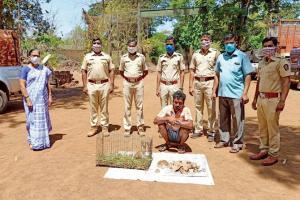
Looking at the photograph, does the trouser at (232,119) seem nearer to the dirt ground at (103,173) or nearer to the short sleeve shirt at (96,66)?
the dirt ground at (103,173)

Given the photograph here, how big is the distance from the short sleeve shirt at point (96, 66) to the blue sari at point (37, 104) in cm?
85

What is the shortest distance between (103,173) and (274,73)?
2.90 metres

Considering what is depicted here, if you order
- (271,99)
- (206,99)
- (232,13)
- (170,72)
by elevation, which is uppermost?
(232,13)

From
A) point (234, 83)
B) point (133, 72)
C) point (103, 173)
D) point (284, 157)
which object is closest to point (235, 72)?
point (234, 83)

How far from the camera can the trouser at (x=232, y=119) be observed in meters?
5.84

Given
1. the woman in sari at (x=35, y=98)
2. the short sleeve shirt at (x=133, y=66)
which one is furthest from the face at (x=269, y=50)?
the woman in sari at (x=35, y=98)

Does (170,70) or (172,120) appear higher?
(170,70)

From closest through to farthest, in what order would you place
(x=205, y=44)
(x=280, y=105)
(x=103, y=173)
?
(x=103, y=173)
(x=280, y=105)
(x=205, y=44)

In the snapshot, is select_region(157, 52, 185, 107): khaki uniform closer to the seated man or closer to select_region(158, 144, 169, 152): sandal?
the seated man

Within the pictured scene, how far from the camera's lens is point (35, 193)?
4297 millimetres

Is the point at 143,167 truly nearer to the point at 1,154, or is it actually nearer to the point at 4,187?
the point at 4,187

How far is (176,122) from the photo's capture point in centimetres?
584

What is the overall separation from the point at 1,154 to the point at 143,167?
260cm

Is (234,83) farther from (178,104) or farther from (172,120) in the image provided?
(172,120)
